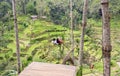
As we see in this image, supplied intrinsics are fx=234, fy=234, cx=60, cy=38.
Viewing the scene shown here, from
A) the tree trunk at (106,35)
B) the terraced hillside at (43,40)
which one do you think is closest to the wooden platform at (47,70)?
the tree trunk at (106,35)

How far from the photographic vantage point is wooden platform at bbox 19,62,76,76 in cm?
492

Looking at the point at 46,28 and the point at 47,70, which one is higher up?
the point at 47,70

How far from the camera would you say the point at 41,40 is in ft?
74.7

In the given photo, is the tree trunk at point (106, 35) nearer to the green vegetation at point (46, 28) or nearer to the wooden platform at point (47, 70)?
the wooden platform at point (47, 70)

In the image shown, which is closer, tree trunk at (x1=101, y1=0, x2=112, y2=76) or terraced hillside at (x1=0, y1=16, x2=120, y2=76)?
tree trunk at (x1=101, y1=0, x2=112, y2=76)

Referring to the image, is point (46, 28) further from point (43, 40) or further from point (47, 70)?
point (47, 70)

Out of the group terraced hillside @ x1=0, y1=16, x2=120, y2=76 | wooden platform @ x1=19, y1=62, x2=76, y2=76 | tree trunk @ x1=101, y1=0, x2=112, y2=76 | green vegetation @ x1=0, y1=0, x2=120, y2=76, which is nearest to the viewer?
tree trunk @ x1=101, y1=0, x2=112, y2=76

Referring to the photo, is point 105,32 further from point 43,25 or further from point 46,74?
A: point 43,25

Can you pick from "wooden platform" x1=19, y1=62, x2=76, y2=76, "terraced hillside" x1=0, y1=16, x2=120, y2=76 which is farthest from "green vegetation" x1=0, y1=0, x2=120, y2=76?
"wooden platform" x1=19, y1=62, x2=76, y2=76

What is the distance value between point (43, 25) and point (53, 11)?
11.8ft

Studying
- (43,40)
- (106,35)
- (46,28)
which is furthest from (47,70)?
(46,28)

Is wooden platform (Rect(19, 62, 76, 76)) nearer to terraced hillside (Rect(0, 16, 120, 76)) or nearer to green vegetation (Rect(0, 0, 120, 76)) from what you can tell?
terraced hillside (Rect(0, 16, 120, 76))

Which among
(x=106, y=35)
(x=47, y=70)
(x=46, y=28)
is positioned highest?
(x=106, y=35)

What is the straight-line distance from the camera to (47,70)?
16.9 feet
